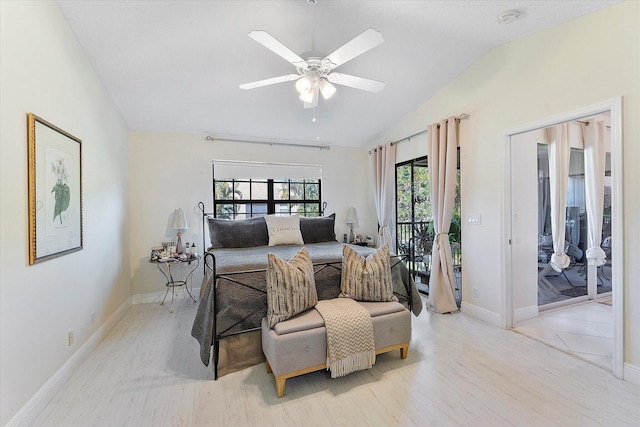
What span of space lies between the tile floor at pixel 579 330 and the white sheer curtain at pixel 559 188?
1.97 ft

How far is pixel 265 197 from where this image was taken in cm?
466

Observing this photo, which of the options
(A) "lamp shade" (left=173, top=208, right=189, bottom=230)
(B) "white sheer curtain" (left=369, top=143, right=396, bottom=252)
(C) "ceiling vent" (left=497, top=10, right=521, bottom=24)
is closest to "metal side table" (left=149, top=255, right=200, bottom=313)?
(A) "lamp shade" (left=173, top=208, right=189, bottom=230)

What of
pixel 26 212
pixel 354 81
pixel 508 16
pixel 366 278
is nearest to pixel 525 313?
pixel 366 278

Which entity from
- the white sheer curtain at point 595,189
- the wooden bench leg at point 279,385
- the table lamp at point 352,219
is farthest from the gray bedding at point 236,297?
the white sheer curtain at point 595,189

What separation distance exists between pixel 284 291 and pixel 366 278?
2.43 ft

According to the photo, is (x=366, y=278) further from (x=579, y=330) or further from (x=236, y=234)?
(x=579, y=330)

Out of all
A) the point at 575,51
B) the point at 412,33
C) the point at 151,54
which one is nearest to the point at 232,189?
the point at 151,54

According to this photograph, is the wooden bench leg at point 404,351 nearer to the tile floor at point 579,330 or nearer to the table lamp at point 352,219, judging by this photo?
the tile floor at point 579,330

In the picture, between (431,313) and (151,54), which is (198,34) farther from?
(431,313)

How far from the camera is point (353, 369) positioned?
211 cm

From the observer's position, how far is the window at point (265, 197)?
14.5ft

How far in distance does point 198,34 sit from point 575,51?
320 centimetres

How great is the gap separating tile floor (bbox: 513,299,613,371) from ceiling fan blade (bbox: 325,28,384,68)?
3057 millimetres

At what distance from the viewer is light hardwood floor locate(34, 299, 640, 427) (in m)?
1.74
